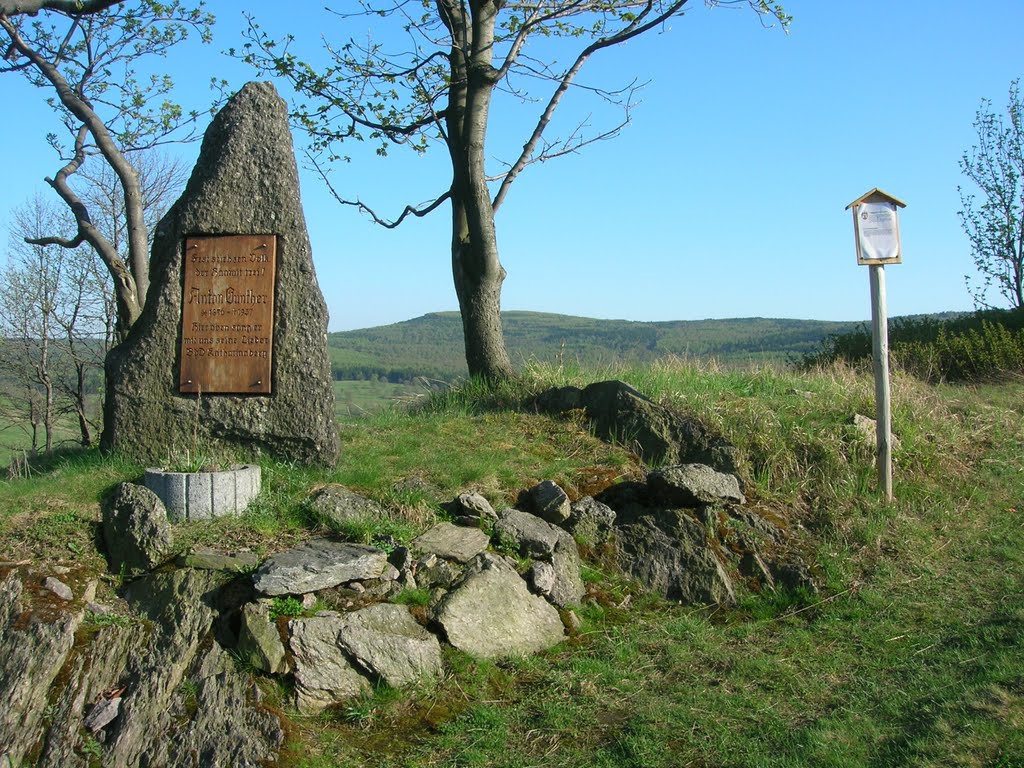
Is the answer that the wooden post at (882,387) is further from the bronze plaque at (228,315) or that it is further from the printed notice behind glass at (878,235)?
the bronze plaque at (228,315)

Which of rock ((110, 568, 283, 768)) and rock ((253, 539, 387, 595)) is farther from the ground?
rock ((253, 539, 387, 595))

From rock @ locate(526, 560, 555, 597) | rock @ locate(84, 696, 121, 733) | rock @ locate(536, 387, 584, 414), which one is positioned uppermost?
rock @ locate(536, 387, 584, 414)

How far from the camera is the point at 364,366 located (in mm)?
34844

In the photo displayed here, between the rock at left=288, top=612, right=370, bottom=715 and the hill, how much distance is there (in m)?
19.2

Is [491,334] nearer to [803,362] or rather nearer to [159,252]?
[159,252]

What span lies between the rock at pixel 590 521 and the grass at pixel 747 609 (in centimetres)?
32

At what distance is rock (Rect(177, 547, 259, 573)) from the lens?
5.72 meters

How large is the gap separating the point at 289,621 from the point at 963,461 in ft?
22.9

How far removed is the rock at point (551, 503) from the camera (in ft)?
23.3

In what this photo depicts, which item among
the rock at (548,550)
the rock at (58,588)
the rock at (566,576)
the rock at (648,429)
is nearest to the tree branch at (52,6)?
the rock at (58,588)

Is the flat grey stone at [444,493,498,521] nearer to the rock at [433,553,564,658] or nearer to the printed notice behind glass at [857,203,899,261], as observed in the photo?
the rock at [433,553,564,658]

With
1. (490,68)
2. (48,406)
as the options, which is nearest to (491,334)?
(490,68)

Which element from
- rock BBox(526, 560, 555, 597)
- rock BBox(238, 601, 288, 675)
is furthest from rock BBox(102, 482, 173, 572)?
rock BBox(526, 560, 555, 597)

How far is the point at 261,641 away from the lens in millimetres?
5164
